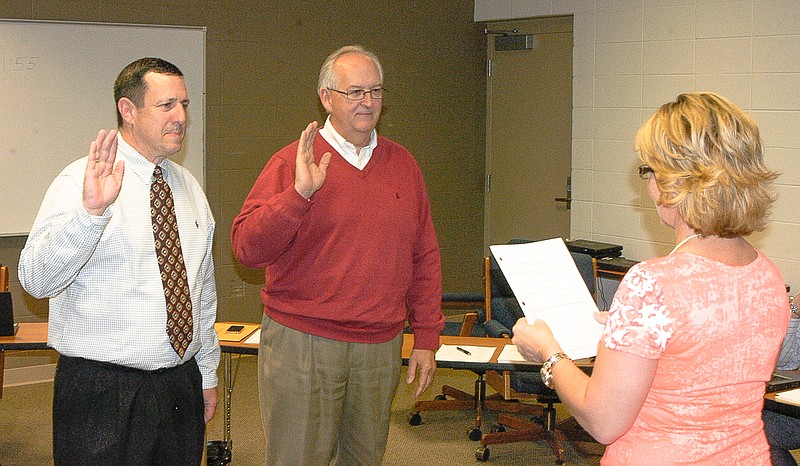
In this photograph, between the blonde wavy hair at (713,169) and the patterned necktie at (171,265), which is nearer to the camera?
the blonde wavy hair at (713,169)

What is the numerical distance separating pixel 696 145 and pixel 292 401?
164cm

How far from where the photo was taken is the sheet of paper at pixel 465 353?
3.85 meters

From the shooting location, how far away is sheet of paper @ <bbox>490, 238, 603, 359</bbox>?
1980mm

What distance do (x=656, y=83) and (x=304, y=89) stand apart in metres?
2.37

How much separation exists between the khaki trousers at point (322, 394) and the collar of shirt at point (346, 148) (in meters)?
0.57

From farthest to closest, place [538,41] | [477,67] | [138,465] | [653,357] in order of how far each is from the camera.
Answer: [477,67]
[538,41]
[138,465]
[653,357]

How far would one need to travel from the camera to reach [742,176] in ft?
5.39

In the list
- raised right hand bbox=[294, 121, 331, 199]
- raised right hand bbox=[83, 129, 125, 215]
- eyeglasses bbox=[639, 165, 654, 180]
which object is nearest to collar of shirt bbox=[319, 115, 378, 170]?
raised right hand bbox=[294, 121, 331, 199]

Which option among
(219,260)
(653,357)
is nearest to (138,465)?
(653,357)

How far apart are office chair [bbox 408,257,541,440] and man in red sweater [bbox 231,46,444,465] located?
170 centimetres

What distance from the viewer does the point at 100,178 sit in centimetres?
212

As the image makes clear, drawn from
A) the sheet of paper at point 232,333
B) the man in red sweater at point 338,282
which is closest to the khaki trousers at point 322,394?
the man in red sweater at point 338,282

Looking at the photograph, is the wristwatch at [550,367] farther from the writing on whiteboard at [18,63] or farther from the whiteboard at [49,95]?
the writing on whiteboard at [18,63]

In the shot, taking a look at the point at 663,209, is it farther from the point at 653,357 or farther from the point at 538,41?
the point at 538,41
